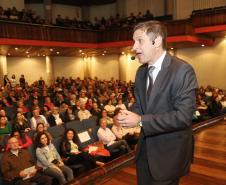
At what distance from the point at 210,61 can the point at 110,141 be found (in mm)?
10643

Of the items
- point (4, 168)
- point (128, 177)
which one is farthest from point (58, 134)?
point (128, 177)

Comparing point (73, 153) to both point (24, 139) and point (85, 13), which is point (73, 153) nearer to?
point (24, 139)

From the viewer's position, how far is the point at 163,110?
133cm

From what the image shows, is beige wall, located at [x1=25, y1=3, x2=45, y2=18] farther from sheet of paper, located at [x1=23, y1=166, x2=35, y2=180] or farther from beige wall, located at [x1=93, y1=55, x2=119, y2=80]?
sheet of paper, located at [x1=23, y1=166, x2=35, y2=180]

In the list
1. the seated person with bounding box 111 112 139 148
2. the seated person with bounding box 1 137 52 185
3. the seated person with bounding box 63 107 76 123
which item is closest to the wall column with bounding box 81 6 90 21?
the seated person with bounding box 63 107 76 123

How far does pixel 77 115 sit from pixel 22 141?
2568 millimetres

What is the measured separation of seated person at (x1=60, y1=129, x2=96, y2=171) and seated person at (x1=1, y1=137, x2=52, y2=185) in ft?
2.08

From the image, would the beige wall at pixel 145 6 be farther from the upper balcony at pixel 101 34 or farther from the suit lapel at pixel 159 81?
the suit lapel at pixel 159 81

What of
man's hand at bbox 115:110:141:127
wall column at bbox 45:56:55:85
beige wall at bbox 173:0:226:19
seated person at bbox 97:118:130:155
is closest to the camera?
man's hand at bbox 115:110:141:127

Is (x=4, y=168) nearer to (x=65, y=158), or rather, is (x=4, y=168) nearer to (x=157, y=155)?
(x=65, y=158)

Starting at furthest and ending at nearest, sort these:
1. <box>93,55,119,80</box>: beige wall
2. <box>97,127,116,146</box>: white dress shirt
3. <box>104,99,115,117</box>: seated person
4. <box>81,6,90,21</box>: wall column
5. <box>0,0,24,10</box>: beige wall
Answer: <box>81,6,90,21</box>: wall column, <box>93,55,119,80</box>: beige wall, <box>0,0,24,10</box>: beige wall, <box>104,99,115,117</box>: seated person, <box>97,127,116,146</box>: white dress shirt

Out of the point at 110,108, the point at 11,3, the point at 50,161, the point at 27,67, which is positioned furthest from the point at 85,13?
the point at 50,161

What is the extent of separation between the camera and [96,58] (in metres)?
19.1

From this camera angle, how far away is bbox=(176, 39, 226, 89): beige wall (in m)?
13.9
